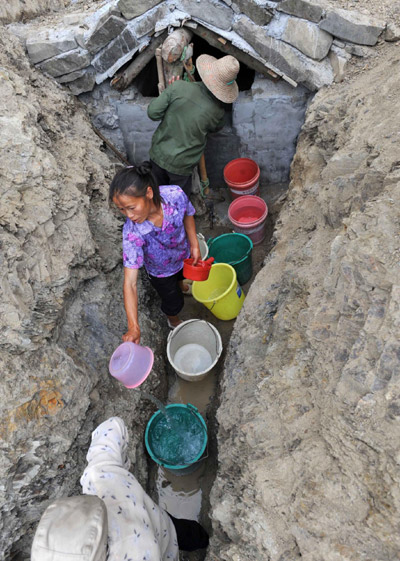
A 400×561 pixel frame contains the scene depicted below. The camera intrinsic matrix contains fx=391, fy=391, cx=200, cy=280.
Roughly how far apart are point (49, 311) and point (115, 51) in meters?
2.50

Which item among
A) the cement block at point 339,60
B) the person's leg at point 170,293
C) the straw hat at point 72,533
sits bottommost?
the person's leg at point 170,293

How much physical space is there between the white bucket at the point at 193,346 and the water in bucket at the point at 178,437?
0.37 meters

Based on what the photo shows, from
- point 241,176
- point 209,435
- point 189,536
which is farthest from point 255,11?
point 189,536

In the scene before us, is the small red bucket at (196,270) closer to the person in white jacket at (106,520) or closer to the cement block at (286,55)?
the person in white jacket at (106,520)

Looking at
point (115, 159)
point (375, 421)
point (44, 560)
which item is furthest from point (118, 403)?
point (115, 159)

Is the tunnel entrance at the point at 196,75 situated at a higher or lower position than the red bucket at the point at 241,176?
higher

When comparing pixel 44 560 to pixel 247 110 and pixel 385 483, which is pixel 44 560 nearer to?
pixel 385 483

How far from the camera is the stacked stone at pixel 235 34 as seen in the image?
120 inches

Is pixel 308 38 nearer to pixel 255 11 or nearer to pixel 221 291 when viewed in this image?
pixel 255 11

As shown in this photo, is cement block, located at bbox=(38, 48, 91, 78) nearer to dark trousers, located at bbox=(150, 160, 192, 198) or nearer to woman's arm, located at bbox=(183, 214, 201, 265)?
dark trousers, located at bbox=(150, 160, 192, 198)

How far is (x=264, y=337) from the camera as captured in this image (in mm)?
2299

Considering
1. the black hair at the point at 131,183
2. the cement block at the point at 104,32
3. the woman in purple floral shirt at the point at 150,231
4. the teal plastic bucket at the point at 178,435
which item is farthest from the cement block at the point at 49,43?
the teal plastic bucket at the point at 178,435

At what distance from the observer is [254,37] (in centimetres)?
325

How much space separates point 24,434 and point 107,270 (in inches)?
52.1
